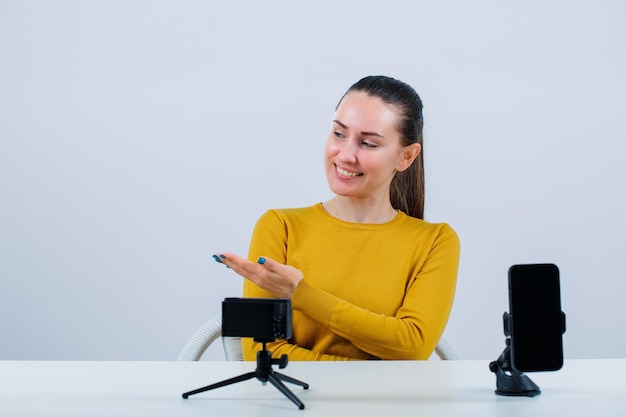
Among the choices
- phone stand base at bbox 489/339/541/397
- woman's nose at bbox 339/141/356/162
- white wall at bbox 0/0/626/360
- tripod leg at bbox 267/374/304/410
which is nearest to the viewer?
tripod leg at bbox 267/374/304/410

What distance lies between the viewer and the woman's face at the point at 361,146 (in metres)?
1.84

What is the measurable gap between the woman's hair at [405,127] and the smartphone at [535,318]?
81 centimetres

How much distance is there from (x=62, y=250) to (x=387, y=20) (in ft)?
5.75

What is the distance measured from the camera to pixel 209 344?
181 centimetres

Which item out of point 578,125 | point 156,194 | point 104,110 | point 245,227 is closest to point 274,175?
point 245,227

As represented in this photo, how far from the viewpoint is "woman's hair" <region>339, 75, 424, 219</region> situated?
1.95 m

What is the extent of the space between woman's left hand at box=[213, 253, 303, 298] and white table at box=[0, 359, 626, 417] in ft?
0.57

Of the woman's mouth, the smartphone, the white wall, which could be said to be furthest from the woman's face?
the white wall

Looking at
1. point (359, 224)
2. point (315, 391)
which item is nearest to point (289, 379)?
point (315, 391)

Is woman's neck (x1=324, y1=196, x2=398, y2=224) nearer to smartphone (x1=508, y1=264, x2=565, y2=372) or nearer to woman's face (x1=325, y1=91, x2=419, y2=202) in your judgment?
woman's face (x1=325, y1=91, x2=419, y2=202)

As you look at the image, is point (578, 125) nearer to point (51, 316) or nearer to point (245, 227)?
point (245, 227)

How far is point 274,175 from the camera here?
3365mm

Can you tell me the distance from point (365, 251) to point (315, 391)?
2.45 ft

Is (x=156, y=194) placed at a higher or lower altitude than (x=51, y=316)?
higher
